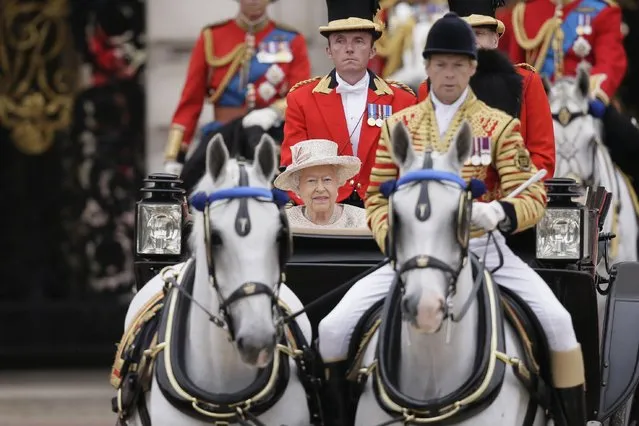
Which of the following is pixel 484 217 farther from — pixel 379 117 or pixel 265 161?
pixel 379 117

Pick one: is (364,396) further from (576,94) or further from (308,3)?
(308,3)

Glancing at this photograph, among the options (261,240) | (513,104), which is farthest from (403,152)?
(513,104)

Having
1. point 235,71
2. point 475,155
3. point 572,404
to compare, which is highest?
point 235,71

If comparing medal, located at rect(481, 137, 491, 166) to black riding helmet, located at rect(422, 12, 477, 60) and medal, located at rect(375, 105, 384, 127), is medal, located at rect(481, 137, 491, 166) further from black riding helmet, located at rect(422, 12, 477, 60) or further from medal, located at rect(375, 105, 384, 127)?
medal, located at rect(375, 105, 384, 127)

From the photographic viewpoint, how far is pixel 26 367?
Result: 1530cm

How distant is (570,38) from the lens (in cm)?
1234

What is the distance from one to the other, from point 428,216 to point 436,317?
355 millimetres

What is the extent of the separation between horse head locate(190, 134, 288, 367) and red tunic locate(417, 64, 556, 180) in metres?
1.36

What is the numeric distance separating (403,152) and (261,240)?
56 cm

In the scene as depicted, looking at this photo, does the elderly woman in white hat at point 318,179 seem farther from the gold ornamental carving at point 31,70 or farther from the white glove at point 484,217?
the gold ornamental carving at point 31,70

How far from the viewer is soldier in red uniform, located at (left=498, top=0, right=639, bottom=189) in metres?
12.2

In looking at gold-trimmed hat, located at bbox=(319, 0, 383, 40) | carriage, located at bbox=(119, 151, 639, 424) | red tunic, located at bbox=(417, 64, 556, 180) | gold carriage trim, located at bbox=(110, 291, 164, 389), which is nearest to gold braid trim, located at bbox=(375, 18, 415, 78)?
gold-trimmed hat, located at bbox=(319, 0, 383, 40)

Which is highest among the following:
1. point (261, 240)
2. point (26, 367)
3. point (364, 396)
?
point (261, 240)

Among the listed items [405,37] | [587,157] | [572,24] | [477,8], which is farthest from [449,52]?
[405,37]
